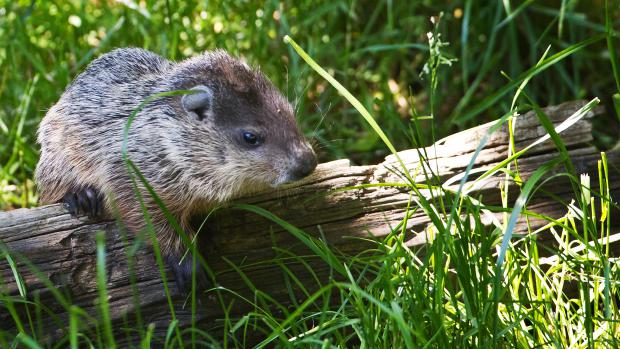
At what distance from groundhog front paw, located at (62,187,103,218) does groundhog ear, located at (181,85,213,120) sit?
0.66 metres

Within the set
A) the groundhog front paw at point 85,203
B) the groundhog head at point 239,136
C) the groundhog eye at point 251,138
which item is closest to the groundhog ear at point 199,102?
the groundhog head at point 239,136

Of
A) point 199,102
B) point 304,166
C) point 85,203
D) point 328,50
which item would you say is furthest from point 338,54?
point 85,203

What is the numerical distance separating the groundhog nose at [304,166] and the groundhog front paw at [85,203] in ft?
3.39

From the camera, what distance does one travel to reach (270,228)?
3992 mm

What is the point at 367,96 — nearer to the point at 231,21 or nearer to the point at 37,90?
the point at 231,21

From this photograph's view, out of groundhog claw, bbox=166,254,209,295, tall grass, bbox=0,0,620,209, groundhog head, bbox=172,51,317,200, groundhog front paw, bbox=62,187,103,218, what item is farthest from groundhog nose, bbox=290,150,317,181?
tall grass, bbox=0,0,620,209

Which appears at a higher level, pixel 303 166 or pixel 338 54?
pixel 338 54

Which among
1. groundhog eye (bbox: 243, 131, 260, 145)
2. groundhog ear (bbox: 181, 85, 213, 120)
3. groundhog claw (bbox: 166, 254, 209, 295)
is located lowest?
groundhog claw (bbox: 166, 254, 209, 295)

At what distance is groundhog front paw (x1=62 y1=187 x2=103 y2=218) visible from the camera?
402cm

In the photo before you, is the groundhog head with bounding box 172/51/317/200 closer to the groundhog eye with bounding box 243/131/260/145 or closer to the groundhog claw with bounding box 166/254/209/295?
the groundhog eye with bounding box 243/131/260/145

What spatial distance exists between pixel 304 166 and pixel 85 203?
1159mm

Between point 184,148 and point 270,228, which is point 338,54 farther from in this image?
point 270,228

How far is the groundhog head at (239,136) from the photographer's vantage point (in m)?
3.89

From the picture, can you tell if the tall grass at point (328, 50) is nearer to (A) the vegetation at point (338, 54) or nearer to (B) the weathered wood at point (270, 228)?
(A) the vegetation at point (338, 54)
